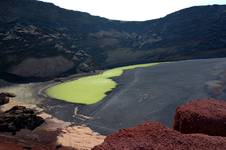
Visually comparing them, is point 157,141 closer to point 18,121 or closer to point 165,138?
point 165,138

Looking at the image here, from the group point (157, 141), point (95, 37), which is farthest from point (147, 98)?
point (95, 37)

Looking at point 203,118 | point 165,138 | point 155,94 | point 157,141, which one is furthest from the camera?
point 155,94

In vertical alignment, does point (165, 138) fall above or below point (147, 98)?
above

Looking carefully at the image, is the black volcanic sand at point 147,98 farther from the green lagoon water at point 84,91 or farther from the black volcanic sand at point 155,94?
the green lagoon water at point 84,91

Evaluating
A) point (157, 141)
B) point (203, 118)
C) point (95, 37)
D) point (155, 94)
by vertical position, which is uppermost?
point (157, 141)

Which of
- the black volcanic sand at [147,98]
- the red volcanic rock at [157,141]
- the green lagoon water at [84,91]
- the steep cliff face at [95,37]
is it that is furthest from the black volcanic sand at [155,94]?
the red volcanic rock at [157,141]

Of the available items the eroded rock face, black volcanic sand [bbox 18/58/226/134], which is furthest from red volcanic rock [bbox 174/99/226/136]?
the eroded rock face
